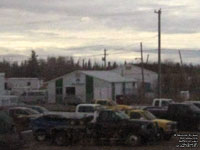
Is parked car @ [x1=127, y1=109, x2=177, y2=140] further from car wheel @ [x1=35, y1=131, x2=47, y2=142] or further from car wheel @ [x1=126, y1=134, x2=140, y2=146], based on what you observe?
car wheel @ [x1=35, y1=131, x2=47, y2=142]

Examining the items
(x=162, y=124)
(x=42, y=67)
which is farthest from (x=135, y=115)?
(x=42, y=67)

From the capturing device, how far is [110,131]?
23156mm

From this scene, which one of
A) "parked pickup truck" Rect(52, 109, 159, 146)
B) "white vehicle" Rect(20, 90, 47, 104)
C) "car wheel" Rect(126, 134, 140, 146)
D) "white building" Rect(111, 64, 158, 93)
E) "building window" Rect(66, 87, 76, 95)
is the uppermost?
"white building" Rect(111, 64, 158, 93)

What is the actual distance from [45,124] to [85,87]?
43.7m

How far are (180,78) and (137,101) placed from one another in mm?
19596

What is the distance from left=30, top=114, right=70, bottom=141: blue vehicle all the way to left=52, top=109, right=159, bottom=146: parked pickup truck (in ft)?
5.44

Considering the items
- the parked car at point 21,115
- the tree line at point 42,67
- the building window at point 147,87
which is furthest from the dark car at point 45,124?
the tree line at point 42,67

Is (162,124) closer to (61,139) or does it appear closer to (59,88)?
(61,139)

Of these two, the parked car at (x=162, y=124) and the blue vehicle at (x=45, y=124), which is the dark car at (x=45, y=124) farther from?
the parked car at (x=162, y=124)

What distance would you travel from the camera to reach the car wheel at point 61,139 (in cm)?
2314

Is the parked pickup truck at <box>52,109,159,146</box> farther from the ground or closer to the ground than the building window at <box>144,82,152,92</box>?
closer to the ground

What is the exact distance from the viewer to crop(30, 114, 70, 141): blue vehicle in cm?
2522

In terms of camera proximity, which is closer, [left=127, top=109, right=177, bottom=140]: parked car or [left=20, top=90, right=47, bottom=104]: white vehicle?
[left=127, top=109, right=177, bottom=140]: parked car

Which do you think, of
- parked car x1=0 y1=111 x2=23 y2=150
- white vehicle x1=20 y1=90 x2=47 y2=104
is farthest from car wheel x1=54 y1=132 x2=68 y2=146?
white vehicle x1=20 y1=90 x2=47 y2=104
